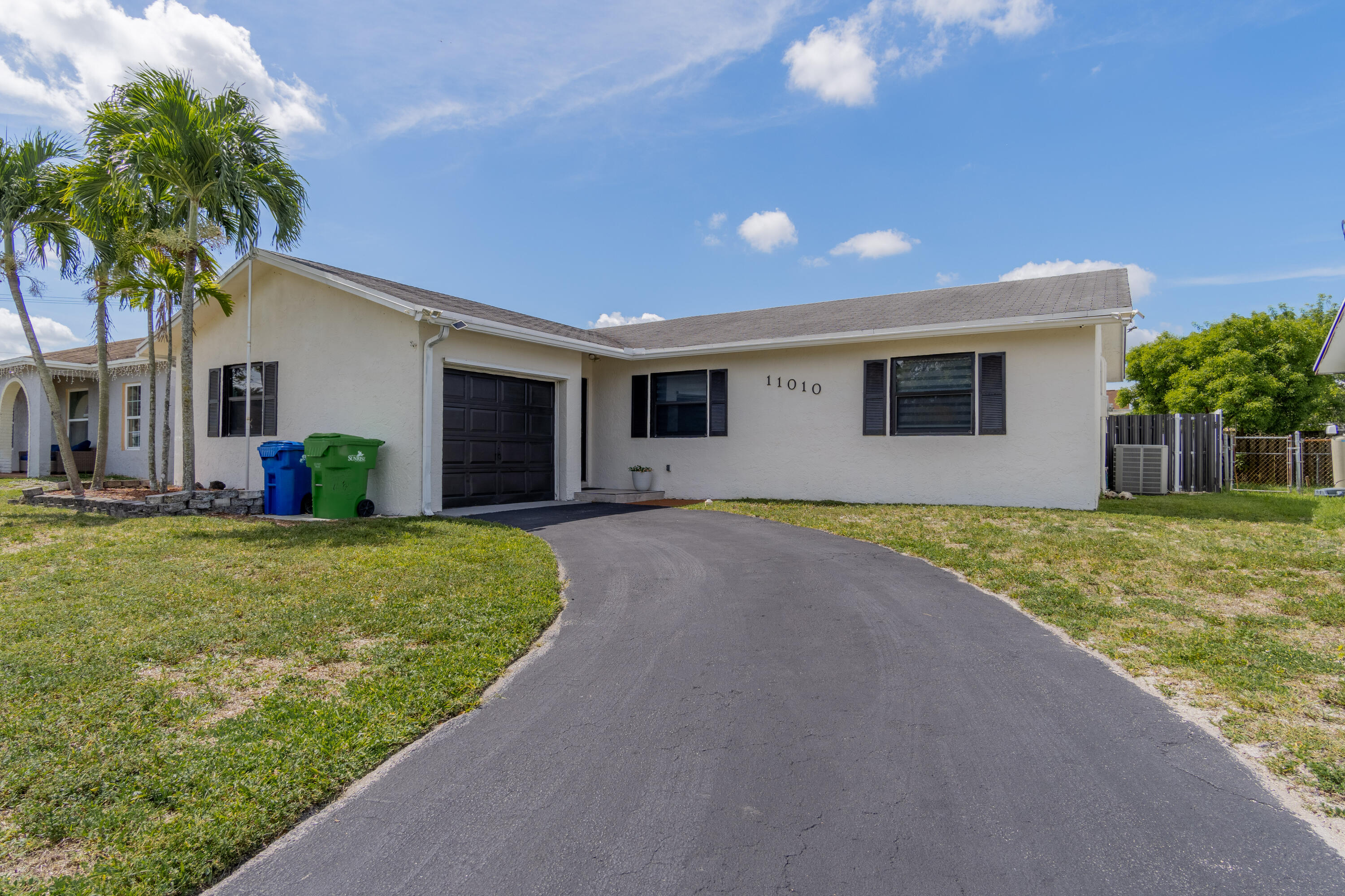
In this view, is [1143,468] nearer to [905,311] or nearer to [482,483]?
[905,311]

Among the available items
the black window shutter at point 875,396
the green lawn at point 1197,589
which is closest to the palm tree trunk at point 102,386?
the green lawn at point 1197,589

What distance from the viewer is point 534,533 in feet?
27.3

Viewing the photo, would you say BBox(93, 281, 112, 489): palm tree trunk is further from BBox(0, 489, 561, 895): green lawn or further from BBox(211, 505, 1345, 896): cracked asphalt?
BBox(211, 505, 1345, 896): cracked asphalt

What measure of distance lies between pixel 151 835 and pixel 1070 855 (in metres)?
2.75

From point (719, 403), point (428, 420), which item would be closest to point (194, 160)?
point (428, 420)

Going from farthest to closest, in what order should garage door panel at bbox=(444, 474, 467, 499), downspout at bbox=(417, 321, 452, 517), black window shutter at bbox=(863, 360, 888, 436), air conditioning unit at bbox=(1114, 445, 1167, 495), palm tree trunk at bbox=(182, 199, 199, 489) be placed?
air conditioning unit at bbox=(1114, 445, 1167, 495)
black window shutter at bbox=(863, 360, 888, 436)
garage door panel at bbox=(444, 474, 467, 499)
palm tree trunk at bbox=(182, 199, 199, 489)
downspout at bbox=(417, 321, 452, 517)

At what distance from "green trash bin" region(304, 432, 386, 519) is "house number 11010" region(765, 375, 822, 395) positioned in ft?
21.2

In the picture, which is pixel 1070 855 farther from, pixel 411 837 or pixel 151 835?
pixel 151 835

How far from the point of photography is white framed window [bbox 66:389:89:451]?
17.4 m

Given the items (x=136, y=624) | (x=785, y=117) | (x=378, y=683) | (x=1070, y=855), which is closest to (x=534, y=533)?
(x=136, y=624)

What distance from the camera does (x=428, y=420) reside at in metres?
9.59

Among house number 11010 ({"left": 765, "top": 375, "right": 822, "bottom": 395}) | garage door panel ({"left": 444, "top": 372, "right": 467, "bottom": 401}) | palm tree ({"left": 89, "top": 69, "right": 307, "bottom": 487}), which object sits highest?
palm tree ({"left": 89, "top": 69, "right": 307, "bottom": 487})

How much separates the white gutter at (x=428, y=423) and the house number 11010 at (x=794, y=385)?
5.48 metres

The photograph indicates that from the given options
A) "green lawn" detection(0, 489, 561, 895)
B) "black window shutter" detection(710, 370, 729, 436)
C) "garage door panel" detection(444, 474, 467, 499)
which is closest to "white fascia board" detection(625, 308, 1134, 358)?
"black window shutter" detection(710, 370, 729, 436)
